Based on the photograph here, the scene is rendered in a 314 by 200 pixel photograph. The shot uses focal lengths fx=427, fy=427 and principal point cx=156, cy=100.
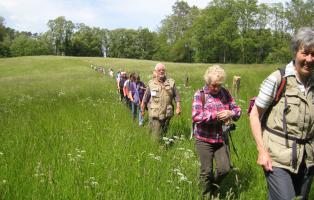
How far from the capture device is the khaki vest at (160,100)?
874 centimetres

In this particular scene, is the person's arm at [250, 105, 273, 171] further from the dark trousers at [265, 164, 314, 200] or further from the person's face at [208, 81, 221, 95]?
the person's face at [208, 81, 221, 95]

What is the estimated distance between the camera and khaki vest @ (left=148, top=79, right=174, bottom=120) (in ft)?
28.7

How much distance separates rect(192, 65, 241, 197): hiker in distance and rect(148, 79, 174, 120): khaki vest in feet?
9.00

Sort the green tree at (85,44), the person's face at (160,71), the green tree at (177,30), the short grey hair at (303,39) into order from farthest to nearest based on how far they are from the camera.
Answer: the green tree at (85,44)
the green tree at (177,30)
the person's face at (160,71)
the short grey hair at (303,39)

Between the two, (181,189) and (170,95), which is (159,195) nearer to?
(181,189)

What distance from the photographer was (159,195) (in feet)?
14.7

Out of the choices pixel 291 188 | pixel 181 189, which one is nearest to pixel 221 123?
pixel 181 189

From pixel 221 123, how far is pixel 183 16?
101236mm

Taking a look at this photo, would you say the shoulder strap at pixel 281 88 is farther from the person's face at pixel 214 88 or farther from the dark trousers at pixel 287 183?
the person's face at pixel 214 88

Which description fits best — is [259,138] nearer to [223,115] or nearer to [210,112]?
[223,115]

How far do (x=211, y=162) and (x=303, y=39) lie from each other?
255cm

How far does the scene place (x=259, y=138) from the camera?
3.85 meters

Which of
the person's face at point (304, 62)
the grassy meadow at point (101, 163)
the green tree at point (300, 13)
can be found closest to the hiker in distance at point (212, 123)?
the grassy meadow at point (101, 163)

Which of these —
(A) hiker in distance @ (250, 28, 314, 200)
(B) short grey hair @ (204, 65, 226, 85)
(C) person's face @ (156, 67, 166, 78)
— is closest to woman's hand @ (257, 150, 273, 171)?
(A) hiker in distance @ (250, 28, 314, 200)
